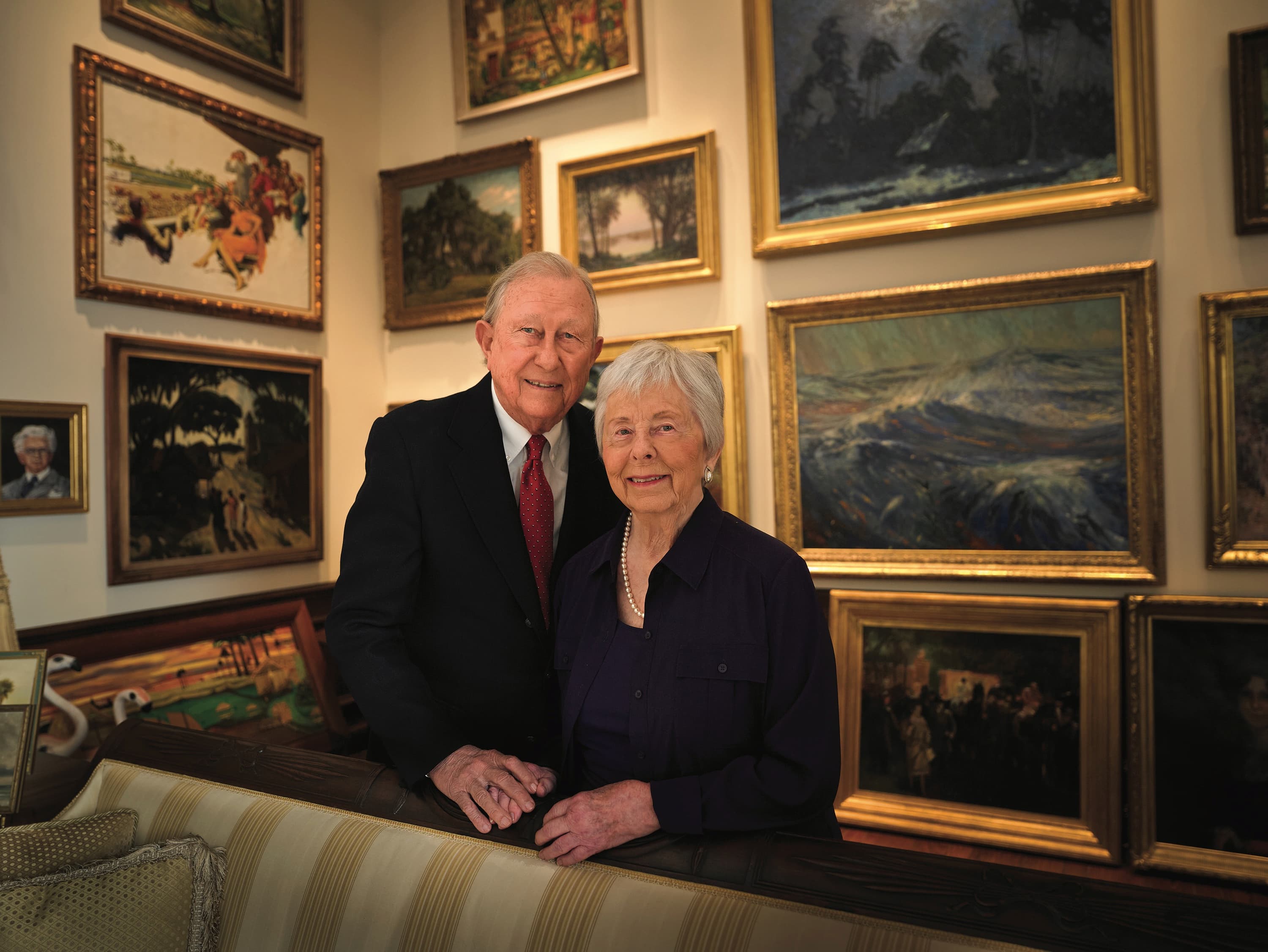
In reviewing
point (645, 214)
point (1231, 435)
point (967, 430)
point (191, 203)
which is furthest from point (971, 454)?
point (191, 203)

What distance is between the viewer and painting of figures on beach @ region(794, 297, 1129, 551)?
3188mm

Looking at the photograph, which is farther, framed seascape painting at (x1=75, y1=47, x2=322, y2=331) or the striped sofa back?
framed seascape painting at (x1=75, y1=47, x2=322, y2=331)

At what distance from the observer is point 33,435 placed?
3047 mm

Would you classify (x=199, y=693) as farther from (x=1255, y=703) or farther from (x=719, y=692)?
(x=1255, y=703)

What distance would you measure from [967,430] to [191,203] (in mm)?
3501

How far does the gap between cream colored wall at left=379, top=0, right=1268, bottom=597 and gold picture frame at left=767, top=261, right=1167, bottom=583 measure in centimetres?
8

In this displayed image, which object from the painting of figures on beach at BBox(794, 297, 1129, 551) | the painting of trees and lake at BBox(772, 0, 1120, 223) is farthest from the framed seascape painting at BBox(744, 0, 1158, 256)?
the painting of figures on beach at BBox(794, 297, 1129, 551)

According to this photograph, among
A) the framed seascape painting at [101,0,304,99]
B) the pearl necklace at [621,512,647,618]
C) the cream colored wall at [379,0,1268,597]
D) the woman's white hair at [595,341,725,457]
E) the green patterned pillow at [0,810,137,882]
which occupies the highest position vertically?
the framed seascape painting at [101,0,304,99]

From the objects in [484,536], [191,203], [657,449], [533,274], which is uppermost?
[191,203]

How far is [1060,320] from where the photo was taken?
10.6ft

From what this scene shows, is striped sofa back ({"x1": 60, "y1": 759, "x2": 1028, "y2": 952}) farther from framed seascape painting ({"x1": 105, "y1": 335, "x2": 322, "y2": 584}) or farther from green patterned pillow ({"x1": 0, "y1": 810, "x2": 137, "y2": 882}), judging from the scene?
framed seascape painting ({"x1": 105, "y1": 335, "x2": 322, "y2": 584})

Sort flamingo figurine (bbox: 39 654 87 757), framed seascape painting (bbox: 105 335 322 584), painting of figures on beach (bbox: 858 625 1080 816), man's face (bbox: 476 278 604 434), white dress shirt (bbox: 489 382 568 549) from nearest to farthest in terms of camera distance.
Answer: man's face (bbox: 476 278 604 434) < white dress shirt (bbox: 489 382 568 549) < flamingo figurine (bbox: 39 654 87 757) < painting of figures on beach (bbox: 858 625 1080 816) < framed seascape painting (bbox: 105 335 322 584)

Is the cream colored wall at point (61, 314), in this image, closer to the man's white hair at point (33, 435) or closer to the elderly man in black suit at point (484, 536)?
the man's white hair at point (33, 435)

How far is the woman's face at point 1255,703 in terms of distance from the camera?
2.91m
